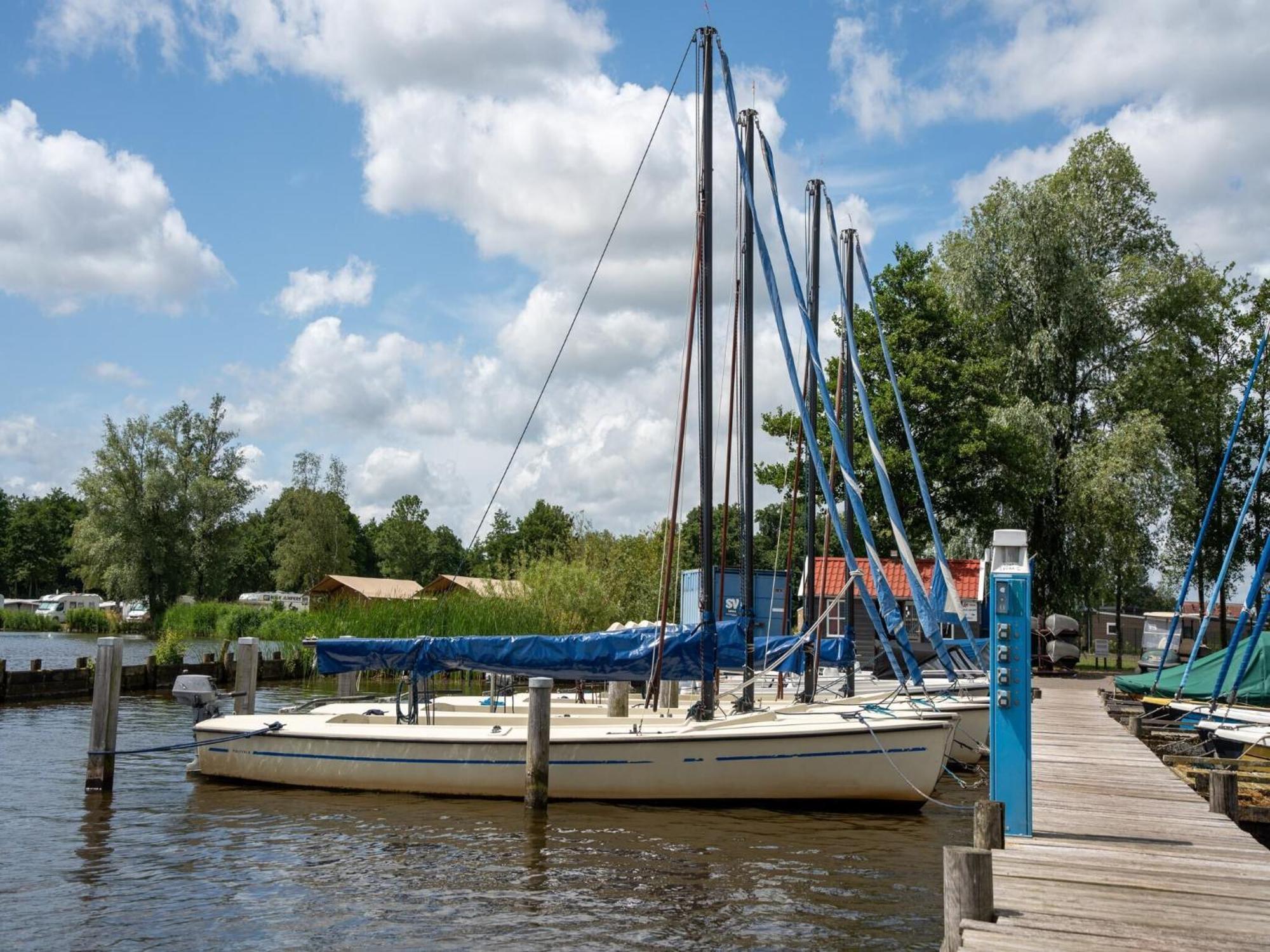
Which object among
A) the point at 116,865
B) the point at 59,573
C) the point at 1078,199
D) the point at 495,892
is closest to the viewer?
the point at 495,892

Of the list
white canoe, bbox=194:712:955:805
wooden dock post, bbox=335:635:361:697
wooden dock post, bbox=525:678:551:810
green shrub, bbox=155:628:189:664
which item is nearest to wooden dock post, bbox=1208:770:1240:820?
white canoe, bbox=194:712:955:805

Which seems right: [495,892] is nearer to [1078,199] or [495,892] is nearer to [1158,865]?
[1158,865]

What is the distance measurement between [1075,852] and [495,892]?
20.3ft

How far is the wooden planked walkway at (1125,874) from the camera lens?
7918 mm

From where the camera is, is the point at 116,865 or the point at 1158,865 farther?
the point at 116,865

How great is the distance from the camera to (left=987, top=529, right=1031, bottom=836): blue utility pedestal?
11008 mm

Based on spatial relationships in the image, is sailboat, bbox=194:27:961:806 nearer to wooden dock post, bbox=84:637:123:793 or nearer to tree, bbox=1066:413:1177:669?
wooden dock post, bbox=84:637:123:793

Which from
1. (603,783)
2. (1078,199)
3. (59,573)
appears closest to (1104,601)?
(1078,199)

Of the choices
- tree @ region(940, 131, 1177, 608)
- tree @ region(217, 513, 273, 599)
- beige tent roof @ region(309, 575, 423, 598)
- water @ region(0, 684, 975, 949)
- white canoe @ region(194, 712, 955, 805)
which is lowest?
water @ region(0, 684, 975, 949)

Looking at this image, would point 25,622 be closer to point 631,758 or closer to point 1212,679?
point 631,758

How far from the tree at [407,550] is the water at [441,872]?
4386 inches

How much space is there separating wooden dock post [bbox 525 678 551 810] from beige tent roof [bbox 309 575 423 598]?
7112 cm

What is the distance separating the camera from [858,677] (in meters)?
31.2

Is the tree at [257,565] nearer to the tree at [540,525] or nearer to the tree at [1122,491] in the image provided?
the tree at [540,525]
